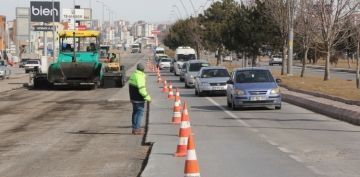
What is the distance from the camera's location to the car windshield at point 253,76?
2459 centimetres

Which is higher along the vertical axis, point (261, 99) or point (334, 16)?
point (334, 16)

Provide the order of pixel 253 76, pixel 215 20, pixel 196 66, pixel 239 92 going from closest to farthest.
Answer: pixel 239 92 → pixel 253 76 → pixel 196 66 → pixel 215 20

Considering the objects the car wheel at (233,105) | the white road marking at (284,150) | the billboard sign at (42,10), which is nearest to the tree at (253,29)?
the car wheel at (233,105)

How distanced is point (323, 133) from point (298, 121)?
3144 mm

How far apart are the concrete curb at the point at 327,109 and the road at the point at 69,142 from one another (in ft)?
20.1

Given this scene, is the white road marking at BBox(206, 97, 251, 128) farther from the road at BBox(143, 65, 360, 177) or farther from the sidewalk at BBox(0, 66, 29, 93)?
the sidewalk at BBox(0, 66, 29, 93)

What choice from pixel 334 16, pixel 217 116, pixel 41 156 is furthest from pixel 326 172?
pixel 334 16

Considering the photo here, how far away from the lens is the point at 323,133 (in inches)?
631

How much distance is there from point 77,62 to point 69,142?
72.8 feet

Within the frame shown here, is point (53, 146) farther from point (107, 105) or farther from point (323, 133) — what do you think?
point (107, 105)

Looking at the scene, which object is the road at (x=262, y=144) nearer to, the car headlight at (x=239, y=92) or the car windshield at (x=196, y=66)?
the car headlight at (x=239, y=92)

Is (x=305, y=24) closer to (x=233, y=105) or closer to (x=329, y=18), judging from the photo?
(x=329, y=18)

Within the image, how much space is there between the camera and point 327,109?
21.5m

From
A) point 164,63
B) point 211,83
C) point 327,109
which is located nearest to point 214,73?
point 211,83
